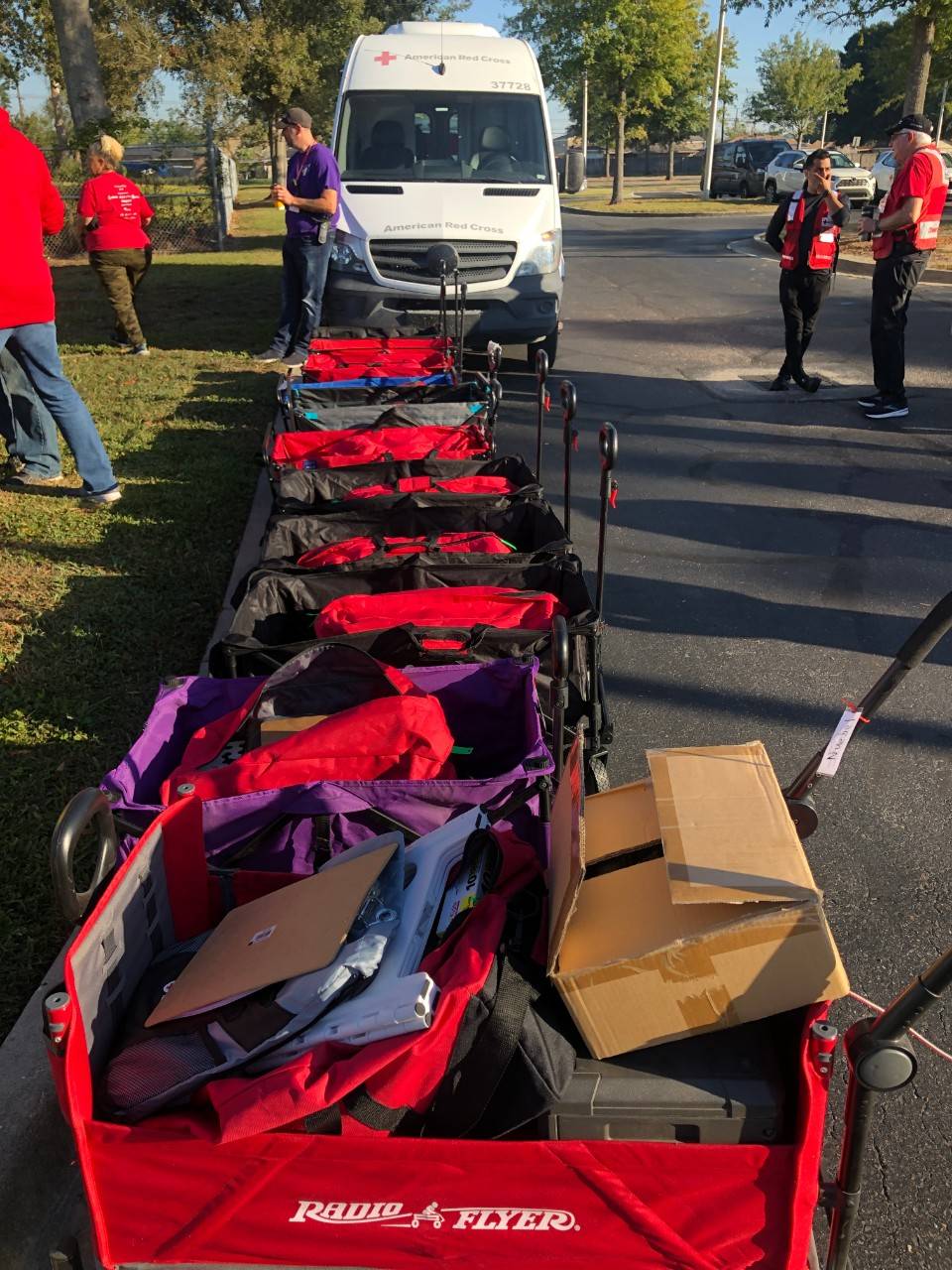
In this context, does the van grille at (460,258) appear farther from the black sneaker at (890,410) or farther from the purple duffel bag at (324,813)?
the purple duffel bag at (324,813)

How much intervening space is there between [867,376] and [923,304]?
496 cm

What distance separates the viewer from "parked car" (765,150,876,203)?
92.1 ft

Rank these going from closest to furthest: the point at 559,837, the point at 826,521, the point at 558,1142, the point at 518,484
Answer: the point at 558,1142 → the point at 559,837 → the point at 518,484 → the point at 826,521

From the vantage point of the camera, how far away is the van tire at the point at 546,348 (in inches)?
364

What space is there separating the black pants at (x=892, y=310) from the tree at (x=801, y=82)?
59456 millimetres

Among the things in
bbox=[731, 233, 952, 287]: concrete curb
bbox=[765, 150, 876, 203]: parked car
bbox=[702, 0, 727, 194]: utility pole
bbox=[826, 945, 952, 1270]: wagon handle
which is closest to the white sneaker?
bbox=[826, 945, 952, 1270]: wagon handle

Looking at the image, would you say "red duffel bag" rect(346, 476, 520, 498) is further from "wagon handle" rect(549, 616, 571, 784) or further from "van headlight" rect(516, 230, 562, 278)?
"van headlight" rect(516, 230, 562, 278)

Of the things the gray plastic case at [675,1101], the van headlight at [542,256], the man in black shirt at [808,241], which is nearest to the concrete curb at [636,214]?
the van headlight at [542,256]

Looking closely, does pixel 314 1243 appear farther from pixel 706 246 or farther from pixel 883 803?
pixel 706 246

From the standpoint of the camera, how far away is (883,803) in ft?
11.4

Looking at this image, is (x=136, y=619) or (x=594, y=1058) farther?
(x=136, y=619)

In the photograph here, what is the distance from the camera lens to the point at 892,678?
81.0 inches

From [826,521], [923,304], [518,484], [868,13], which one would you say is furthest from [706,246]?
[518,484]

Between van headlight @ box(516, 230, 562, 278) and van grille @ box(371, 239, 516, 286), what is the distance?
0.13 metres
